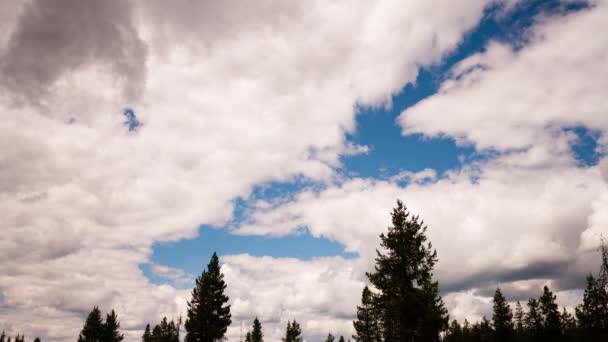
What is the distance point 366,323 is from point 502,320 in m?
28.2

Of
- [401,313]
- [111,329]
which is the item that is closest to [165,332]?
[111,329]

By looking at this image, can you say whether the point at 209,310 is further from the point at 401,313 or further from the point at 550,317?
the point at 550,317

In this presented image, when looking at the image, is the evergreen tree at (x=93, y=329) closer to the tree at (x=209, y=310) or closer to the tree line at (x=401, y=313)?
the tree line at (x=401, y=313)

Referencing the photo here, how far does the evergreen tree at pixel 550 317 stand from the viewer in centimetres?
5631

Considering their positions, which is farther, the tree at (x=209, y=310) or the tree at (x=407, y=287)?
the tree at (x=209, y=310)

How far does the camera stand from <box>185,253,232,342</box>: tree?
130ft

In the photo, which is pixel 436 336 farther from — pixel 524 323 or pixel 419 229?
pixel 524 323

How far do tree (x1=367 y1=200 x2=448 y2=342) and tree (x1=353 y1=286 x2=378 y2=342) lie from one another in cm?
2251

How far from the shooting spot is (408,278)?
76.5 ft

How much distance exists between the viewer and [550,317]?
58.1m

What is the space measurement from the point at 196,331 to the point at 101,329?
19.7 m

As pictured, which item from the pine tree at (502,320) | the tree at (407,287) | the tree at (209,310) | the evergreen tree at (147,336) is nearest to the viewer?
the tree at (407,287)

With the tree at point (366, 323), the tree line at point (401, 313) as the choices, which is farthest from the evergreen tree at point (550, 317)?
the tree at point (366, 323)

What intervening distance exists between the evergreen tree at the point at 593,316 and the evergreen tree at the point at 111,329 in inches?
2548
